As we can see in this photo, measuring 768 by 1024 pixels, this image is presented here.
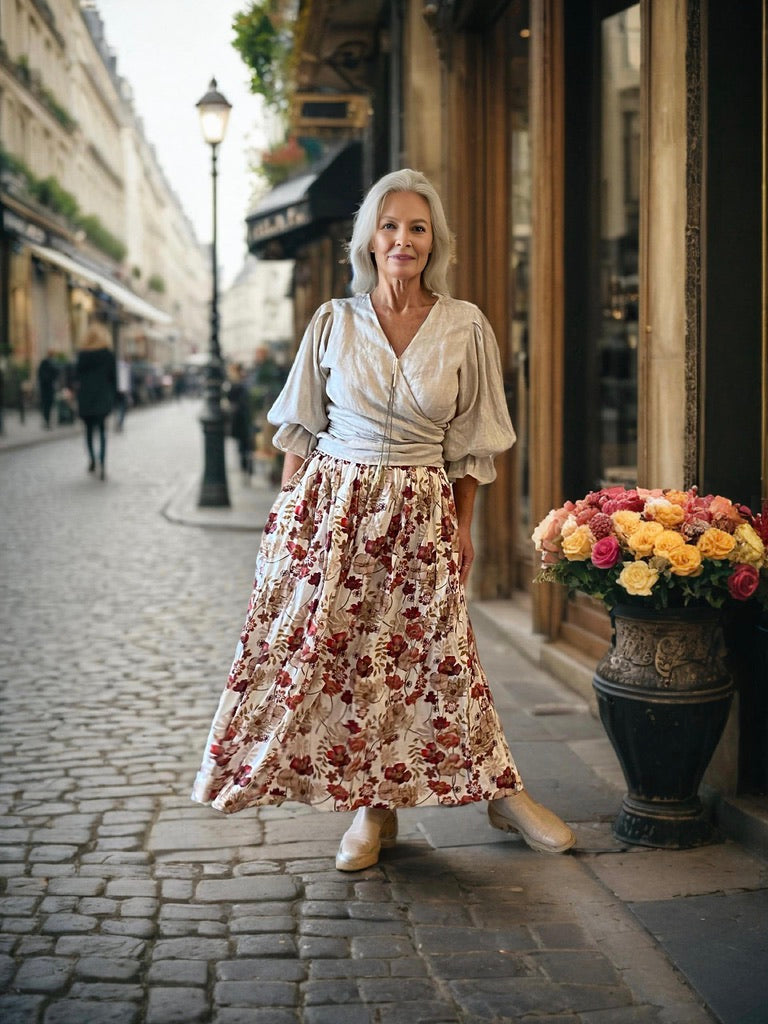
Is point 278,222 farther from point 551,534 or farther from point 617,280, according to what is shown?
point 551,534

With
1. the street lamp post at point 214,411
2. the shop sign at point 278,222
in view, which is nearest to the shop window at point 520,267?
the shop sign at point 278,222

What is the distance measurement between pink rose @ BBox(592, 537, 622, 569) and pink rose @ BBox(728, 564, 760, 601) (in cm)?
35

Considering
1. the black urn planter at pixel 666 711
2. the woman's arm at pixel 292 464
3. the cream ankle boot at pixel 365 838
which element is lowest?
the cream ankle boot at pixel 365 838

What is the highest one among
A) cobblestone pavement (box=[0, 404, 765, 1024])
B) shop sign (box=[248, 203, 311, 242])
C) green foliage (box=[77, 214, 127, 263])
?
green foliage (box=[77, 214, 127, 263])

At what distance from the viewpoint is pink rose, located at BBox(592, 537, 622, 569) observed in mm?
3959

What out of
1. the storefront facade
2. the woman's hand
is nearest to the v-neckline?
the woman's hand

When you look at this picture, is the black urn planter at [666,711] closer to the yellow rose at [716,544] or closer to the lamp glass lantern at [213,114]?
the yellow rose at [716,544]

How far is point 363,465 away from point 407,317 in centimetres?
47

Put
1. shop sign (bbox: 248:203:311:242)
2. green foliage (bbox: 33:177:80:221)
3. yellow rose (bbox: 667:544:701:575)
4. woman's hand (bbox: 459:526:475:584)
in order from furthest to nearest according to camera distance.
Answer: green foliage (bbox: 33:177:80:221)
shop sign (bbox: 248:203:311:242)
woman's hand (bbox: 459:526:475:584)
yellow rose (bbox: 667:544:701:575)

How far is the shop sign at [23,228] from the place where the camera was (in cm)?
3250

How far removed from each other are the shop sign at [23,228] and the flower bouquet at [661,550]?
3044cm

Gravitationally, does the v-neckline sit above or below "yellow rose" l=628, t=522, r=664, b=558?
above

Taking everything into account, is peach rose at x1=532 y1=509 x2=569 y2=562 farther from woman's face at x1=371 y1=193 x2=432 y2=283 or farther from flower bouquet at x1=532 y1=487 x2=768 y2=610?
woman's face at x1=371 y1=193 x2=432 y2=283

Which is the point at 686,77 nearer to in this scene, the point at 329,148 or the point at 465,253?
the point at 465,253
